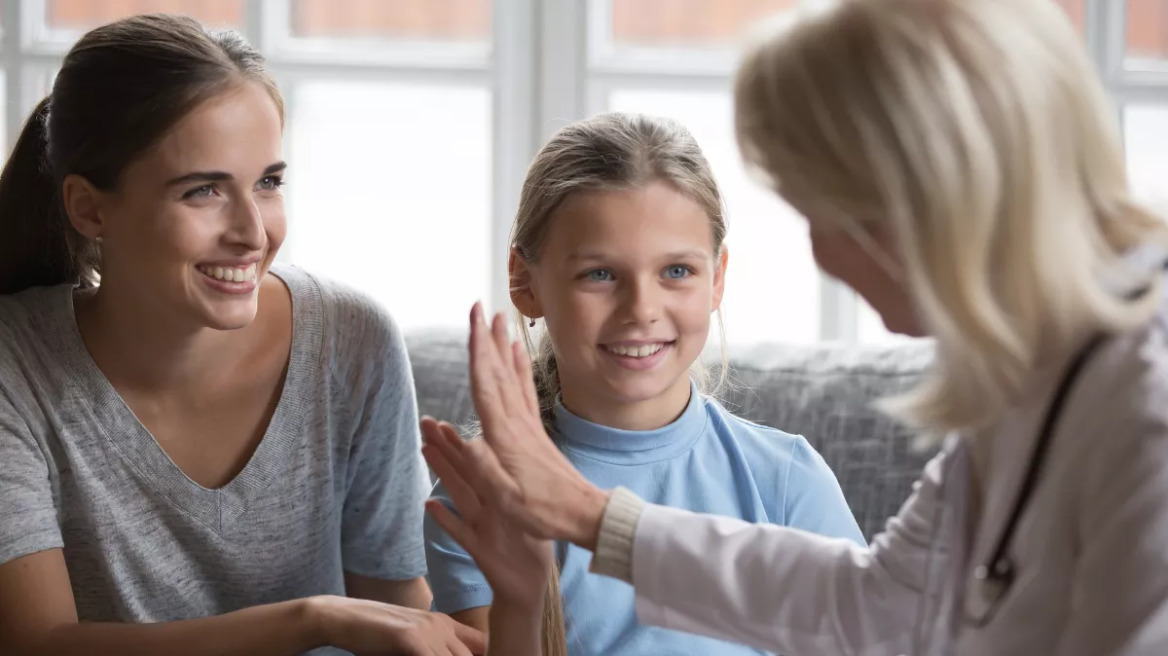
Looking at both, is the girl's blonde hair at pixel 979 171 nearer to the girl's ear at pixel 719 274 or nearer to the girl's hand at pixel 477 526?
the girl's hand at pixel 477 526

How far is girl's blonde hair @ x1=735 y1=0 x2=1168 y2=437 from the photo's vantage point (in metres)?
0.99

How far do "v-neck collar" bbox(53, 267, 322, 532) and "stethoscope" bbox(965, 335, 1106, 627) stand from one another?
1136 millimetres

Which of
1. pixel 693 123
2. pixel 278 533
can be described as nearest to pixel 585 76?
pixel 693 123

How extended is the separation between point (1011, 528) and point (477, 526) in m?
0.58

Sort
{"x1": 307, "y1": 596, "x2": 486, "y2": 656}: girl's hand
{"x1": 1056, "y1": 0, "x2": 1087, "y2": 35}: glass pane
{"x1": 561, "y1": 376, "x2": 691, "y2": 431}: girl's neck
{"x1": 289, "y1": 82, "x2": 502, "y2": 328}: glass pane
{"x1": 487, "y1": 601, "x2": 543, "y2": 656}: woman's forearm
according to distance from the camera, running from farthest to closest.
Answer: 1. {"x1": 289, "y1": 82, "x2": 502, "y2": 328}: glass pane
2. {"x1": 1056, "y1": 0, "x2": 1087, "y2": 35}: glass pane
3. {"x1": 561, "y1": 376, "x2": 691, "y2": 431}: girl's neck
4. {"x1": 307, "y1": 596, "x2": 486, "y2": 656}: girl's hand
5. {"x1": 487, "y1": 601, "x2": 543, "y2": 656}: woman's forearm

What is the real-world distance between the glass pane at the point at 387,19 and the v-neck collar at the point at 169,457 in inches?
55.7

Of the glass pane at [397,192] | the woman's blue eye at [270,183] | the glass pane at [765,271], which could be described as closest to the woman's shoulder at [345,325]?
the woman's blue eye at [270,183]

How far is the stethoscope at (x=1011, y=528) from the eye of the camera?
1029 mm

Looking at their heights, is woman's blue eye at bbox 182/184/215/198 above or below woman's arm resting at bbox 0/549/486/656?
above

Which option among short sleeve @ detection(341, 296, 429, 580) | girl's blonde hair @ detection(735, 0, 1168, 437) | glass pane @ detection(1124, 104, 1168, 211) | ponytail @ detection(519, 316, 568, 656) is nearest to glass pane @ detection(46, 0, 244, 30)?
short sleeve @ detection(341, 296, 429, 580)

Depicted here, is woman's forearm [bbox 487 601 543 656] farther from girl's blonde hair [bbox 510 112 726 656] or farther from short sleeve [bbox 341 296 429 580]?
short sleeve [bbox 341 296 429 580]

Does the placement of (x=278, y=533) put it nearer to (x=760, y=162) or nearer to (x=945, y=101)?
(x=760, y=162)

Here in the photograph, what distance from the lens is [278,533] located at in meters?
1.91

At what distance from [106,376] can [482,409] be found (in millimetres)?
815
